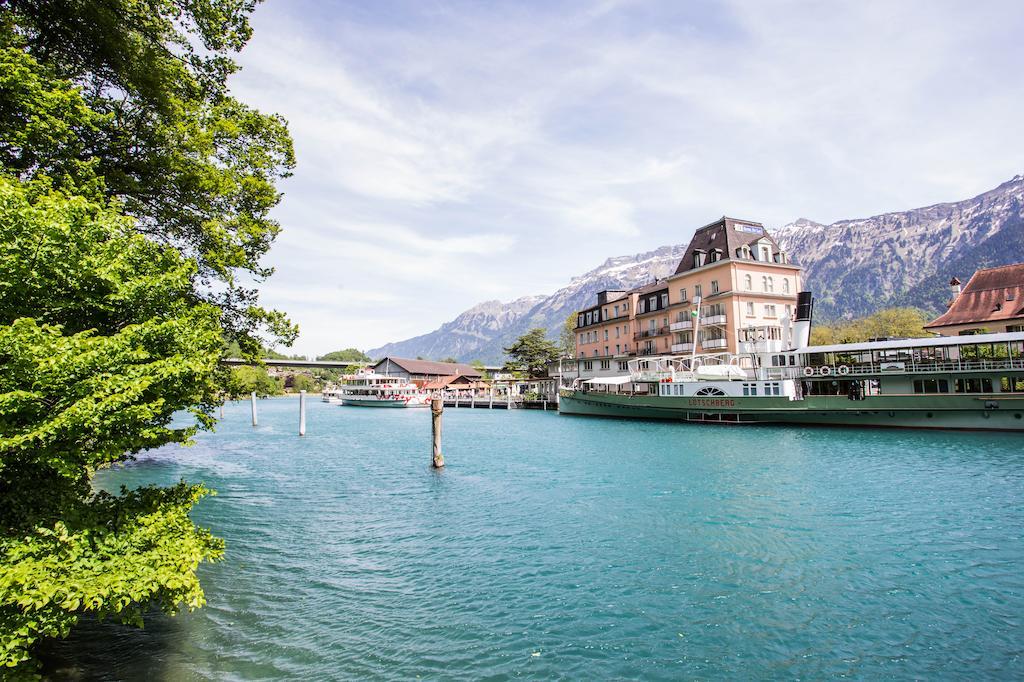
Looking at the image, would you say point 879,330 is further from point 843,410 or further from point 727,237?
point 843,410

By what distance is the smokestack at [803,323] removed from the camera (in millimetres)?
46219

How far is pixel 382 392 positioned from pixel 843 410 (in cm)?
8592

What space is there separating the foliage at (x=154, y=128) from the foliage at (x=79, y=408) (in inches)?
101

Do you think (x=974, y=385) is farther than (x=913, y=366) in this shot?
No

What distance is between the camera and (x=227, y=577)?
40.7 feet

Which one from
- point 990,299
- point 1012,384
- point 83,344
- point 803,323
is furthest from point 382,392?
point 83,344

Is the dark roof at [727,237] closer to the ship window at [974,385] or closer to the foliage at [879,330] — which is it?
the ship window at [974,385]

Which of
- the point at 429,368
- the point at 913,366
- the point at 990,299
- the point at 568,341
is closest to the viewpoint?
the point at 913,366

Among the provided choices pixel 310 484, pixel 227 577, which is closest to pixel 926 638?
pixel 227 577

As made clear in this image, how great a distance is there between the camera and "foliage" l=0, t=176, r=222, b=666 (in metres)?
5.73

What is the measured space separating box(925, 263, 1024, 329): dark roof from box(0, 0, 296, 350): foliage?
58.0 metres

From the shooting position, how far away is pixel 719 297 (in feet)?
185

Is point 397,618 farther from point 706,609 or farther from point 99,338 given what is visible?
point 99,338

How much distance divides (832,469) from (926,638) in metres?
17.2
